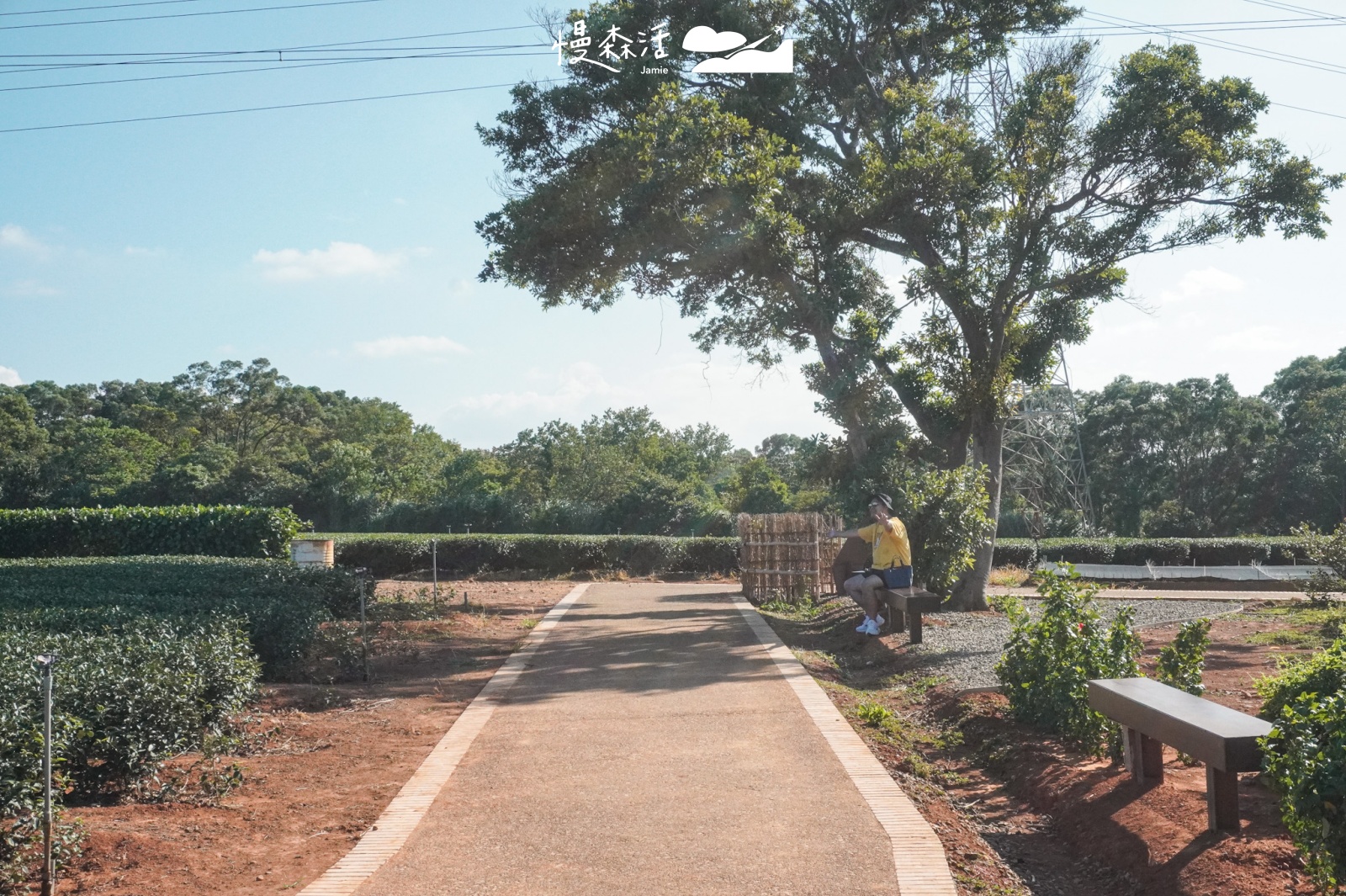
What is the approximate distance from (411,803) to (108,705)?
153 cm

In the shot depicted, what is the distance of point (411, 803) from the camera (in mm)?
5281

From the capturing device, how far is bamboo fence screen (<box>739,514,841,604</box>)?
1609 centimetres

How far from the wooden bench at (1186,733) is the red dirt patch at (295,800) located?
3.57 m

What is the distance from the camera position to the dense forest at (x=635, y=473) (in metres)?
33.7

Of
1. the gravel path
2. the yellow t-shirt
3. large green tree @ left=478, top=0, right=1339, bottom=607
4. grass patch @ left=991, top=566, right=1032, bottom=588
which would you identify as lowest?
grass patch @ left=991, top=566, right=1032, bottom=588

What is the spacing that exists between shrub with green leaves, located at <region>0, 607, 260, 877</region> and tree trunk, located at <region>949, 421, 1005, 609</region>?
9.98 meters

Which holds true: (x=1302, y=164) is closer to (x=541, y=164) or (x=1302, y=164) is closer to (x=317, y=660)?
(x=541, y=164)

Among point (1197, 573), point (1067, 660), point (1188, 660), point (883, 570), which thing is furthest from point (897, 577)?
point (1197, 573)

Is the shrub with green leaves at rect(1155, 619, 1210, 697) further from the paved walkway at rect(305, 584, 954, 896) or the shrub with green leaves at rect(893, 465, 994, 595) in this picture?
the shrub with green leaves at rect(893, 465, 994, 595)

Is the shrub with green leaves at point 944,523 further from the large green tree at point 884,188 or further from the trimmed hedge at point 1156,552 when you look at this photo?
the trimmed hedge at point 1156,552

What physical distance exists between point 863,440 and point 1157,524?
88.9 ft

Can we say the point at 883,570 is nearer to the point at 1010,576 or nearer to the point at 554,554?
the point at 1010,576

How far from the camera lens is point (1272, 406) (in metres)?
41.9

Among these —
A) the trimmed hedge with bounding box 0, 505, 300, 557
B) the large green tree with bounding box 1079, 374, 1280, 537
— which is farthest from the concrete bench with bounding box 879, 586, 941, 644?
the large green tree with bounding box 1079, 374, 1280, 537
